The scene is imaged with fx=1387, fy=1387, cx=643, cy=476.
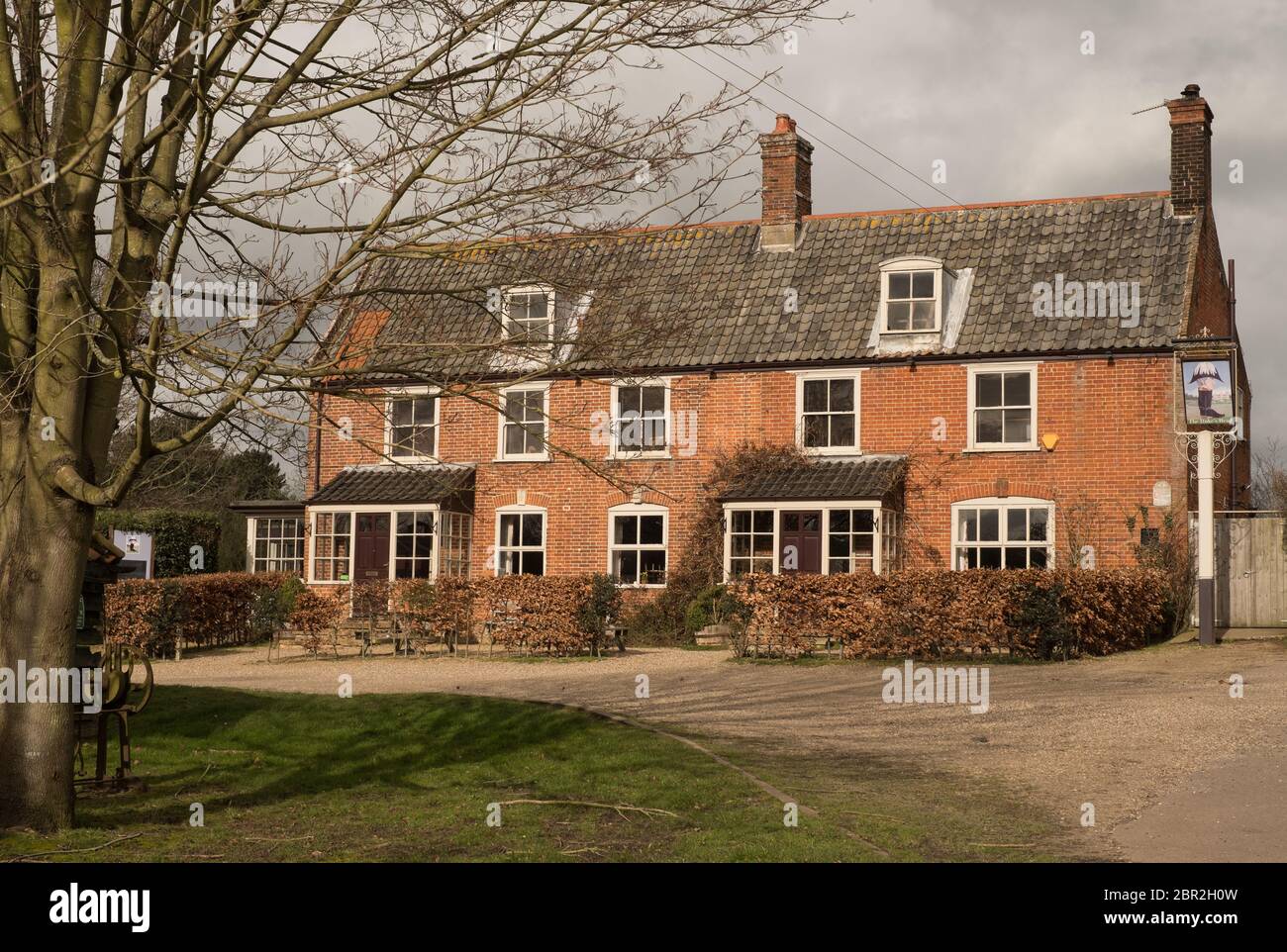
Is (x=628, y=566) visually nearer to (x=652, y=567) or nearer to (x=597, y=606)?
(x=652, y=567)

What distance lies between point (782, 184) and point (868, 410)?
231 inches

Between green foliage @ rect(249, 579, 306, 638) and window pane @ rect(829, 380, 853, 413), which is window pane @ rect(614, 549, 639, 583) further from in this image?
green foliage @ rect(249, 579, 306, 638)

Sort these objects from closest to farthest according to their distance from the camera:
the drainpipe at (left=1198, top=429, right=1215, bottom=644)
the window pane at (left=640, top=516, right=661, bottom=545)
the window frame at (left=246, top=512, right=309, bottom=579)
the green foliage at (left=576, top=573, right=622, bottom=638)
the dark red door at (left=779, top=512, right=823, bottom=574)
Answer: the drainpipe at (left=1198, top=429, right=1215, bottom=644), the green foliage at (left=576, top=573, right=622, bottom=638), the dark red door at (left=779, top=512, right=823, bottom=574), the window pane at (left=640, top=516, right=661, bottom=545), the window frame at (left=246, top=512, right=309, bottom=579)

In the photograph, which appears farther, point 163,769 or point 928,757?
point 928,757

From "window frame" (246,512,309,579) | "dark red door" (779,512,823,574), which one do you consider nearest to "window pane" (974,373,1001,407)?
"dark red door" (779,512,823,574)

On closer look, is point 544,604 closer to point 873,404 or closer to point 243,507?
point 873,404

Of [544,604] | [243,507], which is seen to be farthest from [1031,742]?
[243,507]

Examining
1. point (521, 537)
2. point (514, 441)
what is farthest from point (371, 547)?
point (514, 441)

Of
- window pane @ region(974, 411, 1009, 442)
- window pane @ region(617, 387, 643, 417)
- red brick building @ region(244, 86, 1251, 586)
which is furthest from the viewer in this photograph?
window pane @ region(617, 387, 643, 417)

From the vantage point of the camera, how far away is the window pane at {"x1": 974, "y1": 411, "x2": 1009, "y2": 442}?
26.0 meters

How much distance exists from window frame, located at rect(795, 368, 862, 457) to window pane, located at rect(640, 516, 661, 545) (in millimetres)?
3252

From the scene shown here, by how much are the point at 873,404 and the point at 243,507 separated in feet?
48.2

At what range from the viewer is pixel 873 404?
26812 mm
